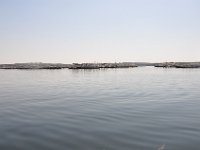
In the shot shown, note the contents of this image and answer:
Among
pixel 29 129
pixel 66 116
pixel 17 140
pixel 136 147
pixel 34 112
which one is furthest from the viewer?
pixel 34 112

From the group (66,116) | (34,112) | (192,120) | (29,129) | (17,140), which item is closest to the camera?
(17,140)

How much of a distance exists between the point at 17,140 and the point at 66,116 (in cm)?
519

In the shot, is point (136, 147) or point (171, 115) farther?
point (171, 115)

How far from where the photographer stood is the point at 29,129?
12.7 meters

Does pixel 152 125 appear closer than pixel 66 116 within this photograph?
Yes

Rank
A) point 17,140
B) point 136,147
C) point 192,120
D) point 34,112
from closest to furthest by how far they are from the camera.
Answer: point 136,147 < point 17,140 < point 192,120 < point 34,112

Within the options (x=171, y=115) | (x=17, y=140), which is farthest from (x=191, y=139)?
(x=17, y=140)

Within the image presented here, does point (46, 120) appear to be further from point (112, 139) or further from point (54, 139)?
point (112, 139)

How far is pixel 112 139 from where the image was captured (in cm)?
1105

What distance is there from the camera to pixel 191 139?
11.0 meters

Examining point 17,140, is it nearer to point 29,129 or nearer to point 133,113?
point 29,129

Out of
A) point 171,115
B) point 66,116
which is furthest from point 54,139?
point 171,115

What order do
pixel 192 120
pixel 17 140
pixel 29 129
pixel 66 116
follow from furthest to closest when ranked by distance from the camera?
pixel 66 116, pixel 192 120, pixel 29 129, pixel 17 140

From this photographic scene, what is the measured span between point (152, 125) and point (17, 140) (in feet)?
20.5
